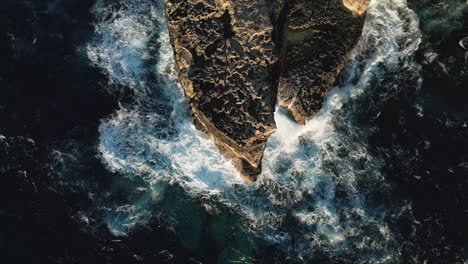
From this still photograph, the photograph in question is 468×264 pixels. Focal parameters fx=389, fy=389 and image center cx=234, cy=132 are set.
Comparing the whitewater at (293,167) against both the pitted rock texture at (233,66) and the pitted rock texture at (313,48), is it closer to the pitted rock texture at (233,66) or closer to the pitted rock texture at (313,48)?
the pitted rock texture at (313,48)

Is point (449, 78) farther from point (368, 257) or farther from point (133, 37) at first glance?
point (133, 37)

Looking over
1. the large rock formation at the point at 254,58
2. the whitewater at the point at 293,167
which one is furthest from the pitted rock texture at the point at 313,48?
the whitewater at the point at 293,167

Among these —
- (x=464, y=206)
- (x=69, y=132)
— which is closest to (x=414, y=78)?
(x=464, y=206)

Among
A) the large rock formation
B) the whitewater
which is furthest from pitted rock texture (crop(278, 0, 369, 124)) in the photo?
the whitewater

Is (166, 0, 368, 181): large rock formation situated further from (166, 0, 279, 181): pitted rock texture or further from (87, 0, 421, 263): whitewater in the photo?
(87, 0, 421, 263): whitewater

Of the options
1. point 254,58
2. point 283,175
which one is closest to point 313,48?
point 254,58

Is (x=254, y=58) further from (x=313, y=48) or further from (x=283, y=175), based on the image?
(x=283, y=175)
